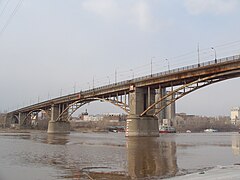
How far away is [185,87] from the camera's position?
181 feet

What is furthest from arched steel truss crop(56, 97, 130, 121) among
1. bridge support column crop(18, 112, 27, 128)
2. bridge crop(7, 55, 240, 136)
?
bridge support column crop(18, 112, 27, 128)

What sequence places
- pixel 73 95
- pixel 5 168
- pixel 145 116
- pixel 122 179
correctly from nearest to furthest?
pixel 122 179, pixel 5 168, pixel 145 116, pixel 73 95

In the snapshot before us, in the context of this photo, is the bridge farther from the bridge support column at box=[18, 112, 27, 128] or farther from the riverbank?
the bridge support column at box=[18, 112, 27, 128]

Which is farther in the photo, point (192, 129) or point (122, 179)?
point (192, 129)

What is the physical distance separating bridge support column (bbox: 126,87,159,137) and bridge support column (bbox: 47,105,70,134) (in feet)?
Answer: 155

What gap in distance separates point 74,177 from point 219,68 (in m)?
40.2

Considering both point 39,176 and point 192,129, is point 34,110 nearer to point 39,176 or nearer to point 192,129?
point 192,129

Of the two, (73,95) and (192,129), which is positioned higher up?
(73,95)

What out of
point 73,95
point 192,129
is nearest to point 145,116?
point 73,95

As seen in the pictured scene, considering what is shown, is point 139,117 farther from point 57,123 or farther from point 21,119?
point 21,119

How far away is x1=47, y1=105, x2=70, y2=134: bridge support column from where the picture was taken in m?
107

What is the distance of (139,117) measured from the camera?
63938 millimetres

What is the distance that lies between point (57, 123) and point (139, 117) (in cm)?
5156

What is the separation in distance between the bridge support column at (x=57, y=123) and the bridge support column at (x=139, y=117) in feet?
155
